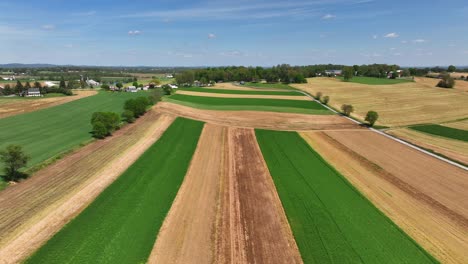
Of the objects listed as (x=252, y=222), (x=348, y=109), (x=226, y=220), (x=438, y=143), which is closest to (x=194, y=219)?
(x=226, y=220)

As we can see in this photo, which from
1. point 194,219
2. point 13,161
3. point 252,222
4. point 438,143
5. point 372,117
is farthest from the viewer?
point 372,117

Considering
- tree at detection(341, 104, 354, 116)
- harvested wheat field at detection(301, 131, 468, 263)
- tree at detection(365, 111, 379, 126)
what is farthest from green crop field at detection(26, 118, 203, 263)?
tree at detection(341, 104, 354, 116)

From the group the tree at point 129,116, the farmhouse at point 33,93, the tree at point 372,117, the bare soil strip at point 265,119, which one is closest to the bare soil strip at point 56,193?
the tree at point 129,116

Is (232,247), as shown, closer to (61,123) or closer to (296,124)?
(296,124)

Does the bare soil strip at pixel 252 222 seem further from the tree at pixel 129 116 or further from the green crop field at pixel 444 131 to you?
the green crop field at pixel 444 131

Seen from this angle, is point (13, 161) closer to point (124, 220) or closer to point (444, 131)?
point (124, 220)

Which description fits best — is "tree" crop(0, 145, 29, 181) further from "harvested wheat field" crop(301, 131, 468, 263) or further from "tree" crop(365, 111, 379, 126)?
"tree" crop(365, 111, 379, 126)
